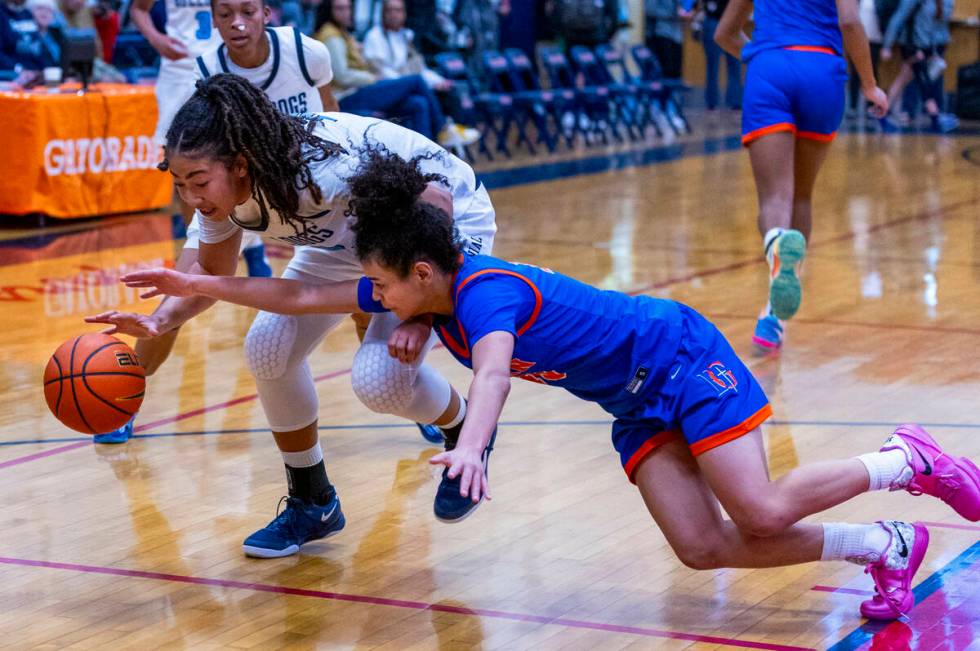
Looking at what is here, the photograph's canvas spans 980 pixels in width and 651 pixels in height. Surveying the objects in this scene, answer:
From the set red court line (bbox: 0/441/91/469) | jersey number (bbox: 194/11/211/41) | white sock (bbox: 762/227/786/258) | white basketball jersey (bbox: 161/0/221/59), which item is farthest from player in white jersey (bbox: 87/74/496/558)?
white basketball jersey (bbox: 161/0/221/59)

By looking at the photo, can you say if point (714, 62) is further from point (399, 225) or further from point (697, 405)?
point (399, 225)

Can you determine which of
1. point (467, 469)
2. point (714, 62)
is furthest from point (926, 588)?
point (714, 62)

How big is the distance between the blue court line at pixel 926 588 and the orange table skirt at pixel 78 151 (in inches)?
283

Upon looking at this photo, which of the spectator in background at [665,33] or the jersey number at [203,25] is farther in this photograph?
the spectator in background at [665,33]

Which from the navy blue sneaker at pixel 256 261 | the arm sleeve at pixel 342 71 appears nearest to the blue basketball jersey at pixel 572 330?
the navy blue sneaker at pixel 256 261

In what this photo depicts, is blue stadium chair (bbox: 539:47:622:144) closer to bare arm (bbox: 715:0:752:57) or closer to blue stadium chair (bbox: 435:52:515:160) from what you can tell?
blue stadium chair (bbox: 435:52:515:160)

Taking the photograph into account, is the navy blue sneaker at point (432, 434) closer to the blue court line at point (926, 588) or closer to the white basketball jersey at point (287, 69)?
the white basketball jersey at point (287, 69)

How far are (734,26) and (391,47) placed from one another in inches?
232

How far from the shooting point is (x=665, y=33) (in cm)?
1841

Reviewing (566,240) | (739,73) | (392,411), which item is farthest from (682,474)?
(739,73)

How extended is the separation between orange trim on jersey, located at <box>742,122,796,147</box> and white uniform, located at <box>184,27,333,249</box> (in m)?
1.95

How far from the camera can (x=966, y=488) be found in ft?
11.1

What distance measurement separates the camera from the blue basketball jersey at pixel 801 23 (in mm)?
5984

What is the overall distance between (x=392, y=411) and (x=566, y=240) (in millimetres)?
5413
